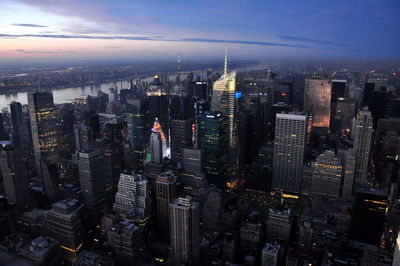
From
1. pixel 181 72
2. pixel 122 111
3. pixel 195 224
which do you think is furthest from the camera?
pixel 181 72

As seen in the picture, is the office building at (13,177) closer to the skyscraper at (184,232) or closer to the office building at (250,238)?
the skyscraper at (184,232)

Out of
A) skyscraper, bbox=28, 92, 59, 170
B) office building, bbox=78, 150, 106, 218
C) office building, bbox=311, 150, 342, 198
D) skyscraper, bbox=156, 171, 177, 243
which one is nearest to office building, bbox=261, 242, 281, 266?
skyscraper, bbox=156, 171, 177, 243

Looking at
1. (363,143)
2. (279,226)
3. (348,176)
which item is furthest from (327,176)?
(279,226)

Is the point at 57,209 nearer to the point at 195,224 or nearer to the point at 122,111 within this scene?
the point at 195,224

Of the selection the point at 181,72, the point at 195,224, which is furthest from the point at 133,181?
the point at 181,72

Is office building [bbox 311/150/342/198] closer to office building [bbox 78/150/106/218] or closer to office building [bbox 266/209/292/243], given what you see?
office building [bbox 266/209/292/243]
